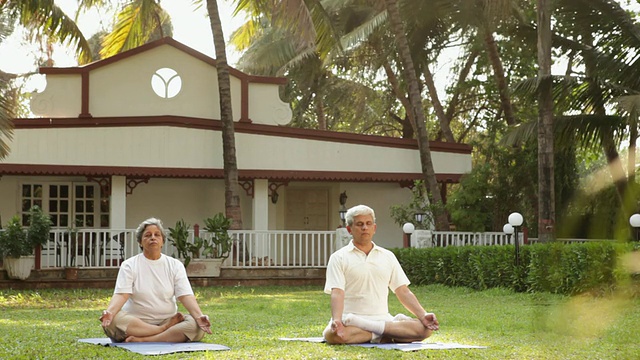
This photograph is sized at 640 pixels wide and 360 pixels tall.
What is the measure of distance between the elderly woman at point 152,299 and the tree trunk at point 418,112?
15731 millimetres

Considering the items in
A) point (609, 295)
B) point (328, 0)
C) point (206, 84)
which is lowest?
point (609, 295)

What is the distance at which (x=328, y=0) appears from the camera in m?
29.9

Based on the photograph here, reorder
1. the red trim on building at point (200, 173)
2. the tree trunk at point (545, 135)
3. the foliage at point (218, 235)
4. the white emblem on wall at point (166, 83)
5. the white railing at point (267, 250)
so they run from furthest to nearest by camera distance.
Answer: the white emblem on wall at point (166, 83), the white railing at point (267, 250), the red trim on building at point (200, 173), the foliage at point (218, 235), the tree trunk at point (545, 135)

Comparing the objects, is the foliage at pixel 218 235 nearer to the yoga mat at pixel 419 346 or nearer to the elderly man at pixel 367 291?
the yoga mat at pixel 419 346

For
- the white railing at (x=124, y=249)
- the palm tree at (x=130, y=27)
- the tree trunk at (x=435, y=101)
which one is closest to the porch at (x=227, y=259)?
the white railing at (x=124, y=249)

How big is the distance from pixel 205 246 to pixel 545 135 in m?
7.57

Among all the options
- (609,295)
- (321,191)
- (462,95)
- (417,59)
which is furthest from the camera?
(462,95)

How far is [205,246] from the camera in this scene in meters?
21.4

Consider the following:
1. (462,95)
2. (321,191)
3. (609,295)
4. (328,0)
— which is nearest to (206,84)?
(321,191)

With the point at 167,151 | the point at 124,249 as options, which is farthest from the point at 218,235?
the point at 167,151

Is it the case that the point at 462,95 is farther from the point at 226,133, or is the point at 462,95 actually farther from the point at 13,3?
the point at 13,3

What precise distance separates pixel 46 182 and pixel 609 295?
45.5 feet

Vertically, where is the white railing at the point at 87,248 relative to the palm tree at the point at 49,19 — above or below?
below

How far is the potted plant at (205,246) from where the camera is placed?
21078 millimetres
